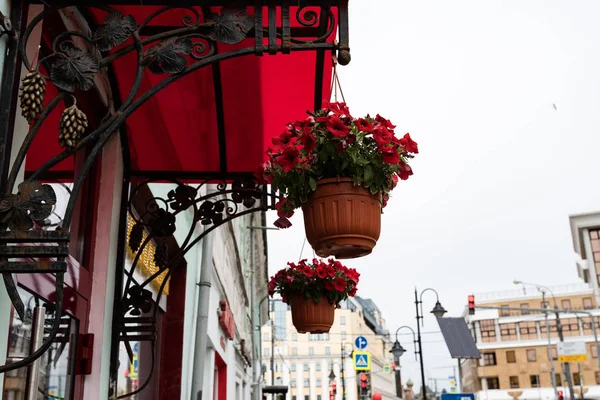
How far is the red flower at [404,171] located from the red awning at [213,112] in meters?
0.87

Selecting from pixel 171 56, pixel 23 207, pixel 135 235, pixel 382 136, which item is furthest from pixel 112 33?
pixel 135 235

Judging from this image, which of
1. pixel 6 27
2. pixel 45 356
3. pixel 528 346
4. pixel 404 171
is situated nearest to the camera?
pixel 6 27

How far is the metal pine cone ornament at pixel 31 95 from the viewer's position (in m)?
1.82

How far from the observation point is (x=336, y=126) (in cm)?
248

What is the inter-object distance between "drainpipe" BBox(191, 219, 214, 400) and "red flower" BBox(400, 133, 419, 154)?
364 cm

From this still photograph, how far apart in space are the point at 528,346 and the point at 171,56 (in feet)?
277

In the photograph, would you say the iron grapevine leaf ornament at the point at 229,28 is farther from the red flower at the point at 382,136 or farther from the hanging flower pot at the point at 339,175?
the red flower at the point at 382,136

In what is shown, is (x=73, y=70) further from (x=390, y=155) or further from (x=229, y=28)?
(x=390, y=155)

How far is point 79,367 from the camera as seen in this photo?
3.02 meters

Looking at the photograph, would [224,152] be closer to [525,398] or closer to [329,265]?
[329,265]

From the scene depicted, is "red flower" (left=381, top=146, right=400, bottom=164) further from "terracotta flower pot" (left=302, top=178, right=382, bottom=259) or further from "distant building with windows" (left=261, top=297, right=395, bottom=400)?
"distant building with windows" (left=261, top=297, right=395, bottom=400)

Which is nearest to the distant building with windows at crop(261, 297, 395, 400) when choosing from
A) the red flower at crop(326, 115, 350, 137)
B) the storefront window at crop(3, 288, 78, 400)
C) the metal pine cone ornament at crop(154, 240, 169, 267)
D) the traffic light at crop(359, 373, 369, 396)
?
the traffic light at crop(359, 373, 369, 396)

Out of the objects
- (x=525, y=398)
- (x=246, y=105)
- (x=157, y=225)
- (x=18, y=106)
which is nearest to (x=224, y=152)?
(x=246, y=105)

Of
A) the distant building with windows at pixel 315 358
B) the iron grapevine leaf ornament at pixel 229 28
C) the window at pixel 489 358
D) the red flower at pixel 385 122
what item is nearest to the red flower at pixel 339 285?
the red flower at pixel 385 122
